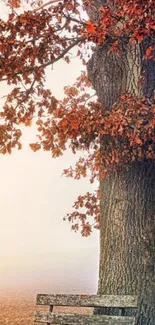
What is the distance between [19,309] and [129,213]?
852cm

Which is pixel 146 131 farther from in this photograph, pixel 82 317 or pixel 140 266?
pixel 82 317

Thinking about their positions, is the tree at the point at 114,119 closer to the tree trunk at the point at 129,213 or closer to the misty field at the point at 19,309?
the tree trunk at the point at 129,213

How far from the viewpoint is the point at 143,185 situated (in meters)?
6.81

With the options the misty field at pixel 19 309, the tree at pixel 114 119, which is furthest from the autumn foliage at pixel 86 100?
the misty field at pixel 19 309

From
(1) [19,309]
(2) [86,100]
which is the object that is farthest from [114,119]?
(1) [19,309]

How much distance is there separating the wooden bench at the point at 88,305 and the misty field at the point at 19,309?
18.4ft

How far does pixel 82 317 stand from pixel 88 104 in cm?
274

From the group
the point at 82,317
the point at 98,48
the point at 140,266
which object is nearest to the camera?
the point at 82,317

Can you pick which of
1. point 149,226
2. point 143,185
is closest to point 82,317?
point 149,226

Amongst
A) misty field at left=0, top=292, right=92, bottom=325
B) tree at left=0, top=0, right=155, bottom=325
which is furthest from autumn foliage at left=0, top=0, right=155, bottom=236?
misty field at left=0, top=292, right=92, bottom=325

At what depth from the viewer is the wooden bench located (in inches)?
233

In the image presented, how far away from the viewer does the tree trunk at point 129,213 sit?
257 inches

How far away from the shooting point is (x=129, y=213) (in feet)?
22.0

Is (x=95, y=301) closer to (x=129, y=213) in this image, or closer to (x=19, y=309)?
(x=129, y=213)
